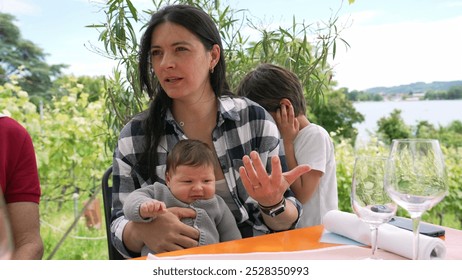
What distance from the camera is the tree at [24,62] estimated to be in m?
3.20

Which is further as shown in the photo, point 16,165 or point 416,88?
point 416,88

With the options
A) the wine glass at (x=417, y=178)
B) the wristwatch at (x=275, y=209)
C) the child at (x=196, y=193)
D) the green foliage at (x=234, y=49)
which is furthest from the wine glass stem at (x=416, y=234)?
the green foliage at (x=234, y=49)

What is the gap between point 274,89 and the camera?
185 centimetres

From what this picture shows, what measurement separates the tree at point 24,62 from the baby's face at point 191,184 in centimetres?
202

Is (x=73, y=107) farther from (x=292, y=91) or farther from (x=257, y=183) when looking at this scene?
(x=257, y=183)

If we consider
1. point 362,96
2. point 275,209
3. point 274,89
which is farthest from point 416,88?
point 275,209

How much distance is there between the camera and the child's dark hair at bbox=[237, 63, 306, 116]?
6.05 feet

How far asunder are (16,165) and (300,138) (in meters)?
0.88

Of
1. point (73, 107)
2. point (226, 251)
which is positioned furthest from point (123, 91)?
point (226, 251)

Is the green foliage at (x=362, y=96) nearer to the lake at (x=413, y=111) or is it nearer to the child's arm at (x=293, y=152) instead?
the lake at (x=413, y=111)

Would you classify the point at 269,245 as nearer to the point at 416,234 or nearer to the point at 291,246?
the point at 291,246

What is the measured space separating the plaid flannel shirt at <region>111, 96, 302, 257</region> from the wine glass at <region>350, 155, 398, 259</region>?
651 millimetres
